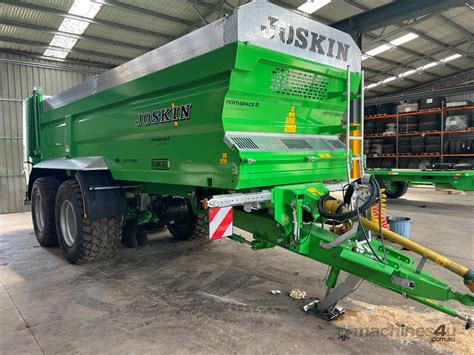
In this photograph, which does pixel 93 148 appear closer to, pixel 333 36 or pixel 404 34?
pixel 333 36

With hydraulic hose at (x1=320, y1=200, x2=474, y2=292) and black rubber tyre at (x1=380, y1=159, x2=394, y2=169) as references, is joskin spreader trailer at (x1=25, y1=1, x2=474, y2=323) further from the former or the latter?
black rubber tyre at (x1=380, y1=159, x2=394, y2=169)

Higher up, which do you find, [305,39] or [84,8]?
[84,8]

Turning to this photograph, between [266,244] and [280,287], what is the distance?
91cm

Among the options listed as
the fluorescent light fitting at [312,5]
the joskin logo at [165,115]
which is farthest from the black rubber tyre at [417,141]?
the joskin logo at [165,115]

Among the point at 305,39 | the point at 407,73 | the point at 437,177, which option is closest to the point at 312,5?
the point at 437,177

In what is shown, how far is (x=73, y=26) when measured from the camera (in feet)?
31.1

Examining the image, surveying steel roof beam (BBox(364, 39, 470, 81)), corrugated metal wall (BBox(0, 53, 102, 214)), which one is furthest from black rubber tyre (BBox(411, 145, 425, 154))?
corrugated metal wall (BBox(0, 53, 102, 214))

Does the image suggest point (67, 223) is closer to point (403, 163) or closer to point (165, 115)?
point (165, 115)

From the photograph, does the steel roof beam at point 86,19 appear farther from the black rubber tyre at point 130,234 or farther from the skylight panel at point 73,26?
the black rubber tyre at point 130,234

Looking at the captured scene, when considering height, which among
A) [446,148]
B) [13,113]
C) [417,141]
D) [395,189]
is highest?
[13,113]

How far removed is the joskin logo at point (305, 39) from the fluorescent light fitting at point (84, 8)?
23.3 ft

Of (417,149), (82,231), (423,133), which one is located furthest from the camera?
(417,149)

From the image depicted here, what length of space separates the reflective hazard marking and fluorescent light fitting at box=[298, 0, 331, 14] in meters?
9.17

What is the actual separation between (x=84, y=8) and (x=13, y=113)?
4422mm
